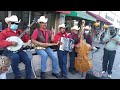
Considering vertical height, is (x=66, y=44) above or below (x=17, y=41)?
below

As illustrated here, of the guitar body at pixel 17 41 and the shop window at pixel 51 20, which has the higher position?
the shop window at pixel 51 20

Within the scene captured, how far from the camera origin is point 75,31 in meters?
6.21

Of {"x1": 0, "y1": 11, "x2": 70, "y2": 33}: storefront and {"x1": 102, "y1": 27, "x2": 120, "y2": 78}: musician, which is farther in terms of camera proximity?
{"x1": 0, "y1": 11, "x2": 70, "y2": 33}: storefront

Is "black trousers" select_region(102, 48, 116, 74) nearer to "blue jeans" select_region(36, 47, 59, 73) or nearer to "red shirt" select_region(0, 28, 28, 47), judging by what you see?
"blue jeans" select_region(36, 47, 59, 73)

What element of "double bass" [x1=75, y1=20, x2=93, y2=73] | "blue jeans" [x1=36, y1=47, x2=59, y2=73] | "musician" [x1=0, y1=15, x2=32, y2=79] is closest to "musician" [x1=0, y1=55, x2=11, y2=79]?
"musician" [x1=0, y1=15, x2=32, y2=79]

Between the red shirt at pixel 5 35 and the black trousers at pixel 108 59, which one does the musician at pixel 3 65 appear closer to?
the red shirt at pixel 5 35

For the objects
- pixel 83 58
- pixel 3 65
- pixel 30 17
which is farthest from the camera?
pixel 30 17

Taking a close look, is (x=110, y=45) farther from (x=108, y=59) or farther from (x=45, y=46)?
(x=45, y=46)

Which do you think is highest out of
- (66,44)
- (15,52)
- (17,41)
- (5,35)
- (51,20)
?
(51,20)

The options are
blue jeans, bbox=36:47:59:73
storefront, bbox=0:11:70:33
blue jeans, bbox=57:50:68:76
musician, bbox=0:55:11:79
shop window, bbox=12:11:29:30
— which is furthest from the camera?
→ shop window, bbox=12:11:29:30

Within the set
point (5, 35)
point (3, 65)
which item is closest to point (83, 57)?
point (5, 35)

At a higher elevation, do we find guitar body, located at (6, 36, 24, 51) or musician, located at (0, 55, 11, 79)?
guitar body, located at (6, 36, 24, 51)

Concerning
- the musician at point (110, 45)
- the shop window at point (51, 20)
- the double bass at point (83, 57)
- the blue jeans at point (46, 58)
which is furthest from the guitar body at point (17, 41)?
the shop window at point (51, 20)
